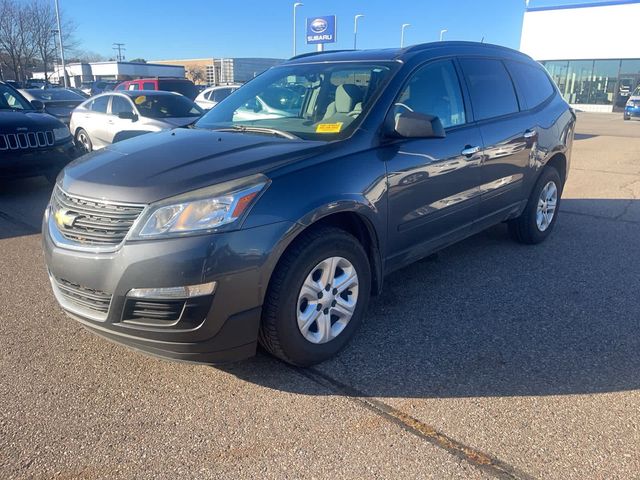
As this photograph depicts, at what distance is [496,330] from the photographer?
3.50m

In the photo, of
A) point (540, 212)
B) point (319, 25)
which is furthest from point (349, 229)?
point (319, 25)

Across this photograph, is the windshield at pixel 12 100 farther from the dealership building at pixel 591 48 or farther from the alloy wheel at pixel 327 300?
the dealership building at pixel 591 48

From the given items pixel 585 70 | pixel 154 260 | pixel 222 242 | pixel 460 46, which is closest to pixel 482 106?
pixel 460 46

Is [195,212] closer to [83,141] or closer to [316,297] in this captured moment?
[316,297]

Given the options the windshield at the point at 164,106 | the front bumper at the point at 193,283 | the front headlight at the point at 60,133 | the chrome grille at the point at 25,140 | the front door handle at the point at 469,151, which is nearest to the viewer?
the front bumper at the point at 193,283

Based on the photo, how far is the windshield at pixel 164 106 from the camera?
10058 mm

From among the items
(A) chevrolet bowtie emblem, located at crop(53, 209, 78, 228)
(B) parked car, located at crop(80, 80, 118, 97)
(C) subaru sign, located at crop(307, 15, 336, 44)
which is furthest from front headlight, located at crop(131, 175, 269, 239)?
(C) subaru sign, located at crop(307, 15, 336, 44)

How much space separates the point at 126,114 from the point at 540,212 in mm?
7235

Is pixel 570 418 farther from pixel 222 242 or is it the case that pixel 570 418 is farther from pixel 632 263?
pixel 632 263

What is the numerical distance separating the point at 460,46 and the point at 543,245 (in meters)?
2.32

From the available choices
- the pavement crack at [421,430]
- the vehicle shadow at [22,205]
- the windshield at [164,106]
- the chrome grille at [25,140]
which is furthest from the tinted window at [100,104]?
the pavement crack at [421,430]

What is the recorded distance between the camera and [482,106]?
14.1 feet

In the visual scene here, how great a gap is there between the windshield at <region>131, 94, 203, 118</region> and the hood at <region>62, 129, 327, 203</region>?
23.2 feet

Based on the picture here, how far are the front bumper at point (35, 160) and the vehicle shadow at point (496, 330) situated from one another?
563cm
